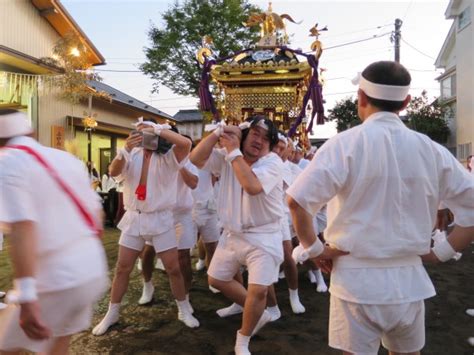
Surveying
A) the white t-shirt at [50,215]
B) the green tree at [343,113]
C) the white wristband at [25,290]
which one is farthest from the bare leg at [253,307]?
the green tree at [343,113]

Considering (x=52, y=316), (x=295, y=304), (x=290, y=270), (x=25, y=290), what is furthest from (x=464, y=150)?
(x=25, y=290)

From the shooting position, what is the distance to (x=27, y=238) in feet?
5.73

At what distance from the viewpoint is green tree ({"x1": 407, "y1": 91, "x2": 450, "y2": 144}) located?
21.8 metres

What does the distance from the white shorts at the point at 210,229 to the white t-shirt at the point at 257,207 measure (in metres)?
1.64

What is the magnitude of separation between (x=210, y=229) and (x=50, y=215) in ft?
10.8

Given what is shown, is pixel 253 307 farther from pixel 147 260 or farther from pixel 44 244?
pixel 44 244

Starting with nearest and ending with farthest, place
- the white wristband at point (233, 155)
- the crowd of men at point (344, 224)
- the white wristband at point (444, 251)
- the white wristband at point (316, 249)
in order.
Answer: the crowd of men at point (344, 224) < the white wristband at point (316, 249) < the white wristband at point (444, 251) < the white wristband at point (233, 155)

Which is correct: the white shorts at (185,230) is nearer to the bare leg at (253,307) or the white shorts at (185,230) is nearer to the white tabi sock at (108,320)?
the white tabi sock at (108,320)

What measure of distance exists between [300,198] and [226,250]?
1.70 meters

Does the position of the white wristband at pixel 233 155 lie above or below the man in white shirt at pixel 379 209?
above

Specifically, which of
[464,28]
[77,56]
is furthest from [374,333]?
[464,28]

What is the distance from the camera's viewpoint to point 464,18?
20.6 metres

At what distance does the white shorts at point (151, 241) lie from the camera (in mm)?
3824

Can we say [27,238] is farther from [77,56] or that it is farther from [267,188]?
[77,56]
